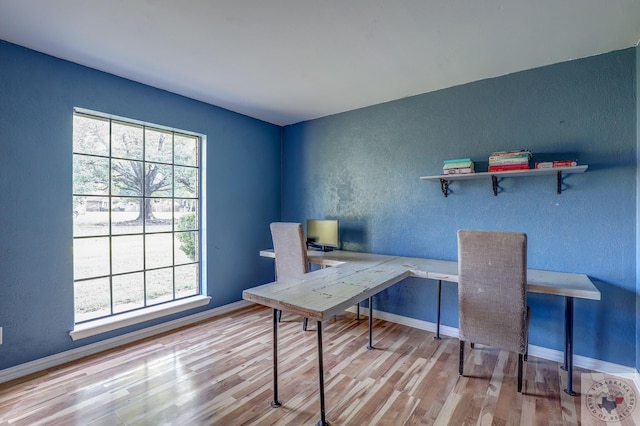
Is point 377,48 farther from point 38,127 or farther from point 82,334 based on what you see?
point 82,334

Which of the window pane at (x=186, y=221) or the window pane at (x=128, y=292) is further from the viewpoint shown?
the window pane at (x=186, y=221)

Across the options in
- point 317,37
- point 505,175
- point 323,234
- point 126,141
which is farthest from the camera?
point 323,234

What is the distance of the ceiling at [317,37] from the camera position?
1.72 metres

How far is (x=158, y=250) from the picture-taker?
10.0 feet

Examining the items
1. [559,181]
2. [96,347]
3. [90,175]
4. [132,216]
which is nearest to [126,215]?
[132,216]

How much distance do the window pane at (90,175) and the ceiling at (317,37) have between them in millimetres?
779

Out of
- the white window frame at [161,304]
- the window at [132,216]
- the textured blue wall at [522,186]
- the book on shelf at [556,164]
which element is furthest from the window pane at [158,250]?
the book on shelf at [556,164]

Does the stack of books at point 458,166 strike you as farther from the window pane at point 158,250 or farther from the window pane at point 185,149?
the window pane at point 158,250

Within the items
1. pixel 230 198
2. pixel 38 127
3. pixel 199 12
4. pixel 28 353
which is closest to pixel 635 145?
pixel 199 12

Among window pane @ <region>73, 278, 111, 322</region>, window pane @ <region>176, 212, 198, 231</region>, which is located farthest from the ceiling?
Answer: window pane @ <region>73, 278, 111, 322</region>

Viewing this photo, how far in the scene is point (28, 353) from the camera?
2209mm

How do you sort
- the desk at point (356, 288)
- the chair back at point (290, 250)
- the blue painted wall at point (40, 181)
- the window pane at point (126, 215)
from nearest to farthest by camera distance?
the desk at point (356, 288) < the blue painted wall at point (40, 181) < the window pane at point (126, 215) < the chair back at point (290, 250)

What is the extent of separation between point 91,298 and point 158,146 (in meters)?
1.54

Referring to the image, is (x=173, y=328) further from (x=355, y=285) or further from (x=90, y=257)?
(x=355, y=285)
